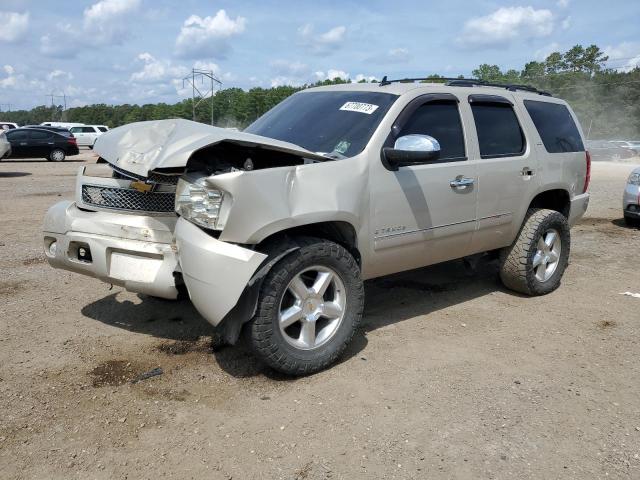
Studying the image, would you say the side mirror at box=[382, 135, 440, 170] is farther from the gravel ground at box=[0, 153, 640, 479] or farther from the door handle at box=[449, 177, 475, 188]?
the gravel ground at box=[0, 153, 640, 479]

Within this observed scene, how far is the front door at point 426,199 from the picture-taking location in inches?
153

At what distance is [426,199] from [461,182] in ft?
1.38

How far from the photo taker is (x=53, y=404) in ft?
10.4

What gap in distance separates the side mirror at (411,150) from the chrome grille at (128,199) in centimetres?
150

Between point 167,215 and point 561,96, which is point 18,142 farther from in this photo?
point 561,96

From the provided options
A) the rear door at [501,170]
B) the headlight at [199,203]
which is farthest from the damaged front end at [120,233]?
the rear door at [501,170]

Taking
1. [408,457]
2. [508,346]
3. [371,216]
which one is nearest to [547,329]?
[508,346]

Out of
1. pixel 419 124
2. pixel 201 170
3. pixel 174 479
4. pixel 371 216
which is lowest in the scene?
pixel 174 479

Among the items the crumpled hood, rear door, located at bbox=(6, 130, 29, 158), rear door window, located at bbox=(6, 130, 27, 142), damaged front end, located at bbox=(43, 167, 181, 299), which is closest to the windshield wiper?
the crumpled hood

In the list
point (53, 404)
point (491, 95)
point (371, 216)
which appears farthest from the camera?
point (491, 95)

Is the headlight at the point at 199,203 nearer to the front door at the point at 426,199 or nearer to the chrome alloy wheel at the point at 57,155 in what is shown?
the front door at the point at 426,199

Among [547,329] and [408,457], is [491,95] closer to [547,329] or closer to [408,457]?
[547,329]

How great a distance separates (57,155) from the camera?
23281 mm

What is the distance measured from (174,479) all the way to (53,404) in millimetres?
1056
